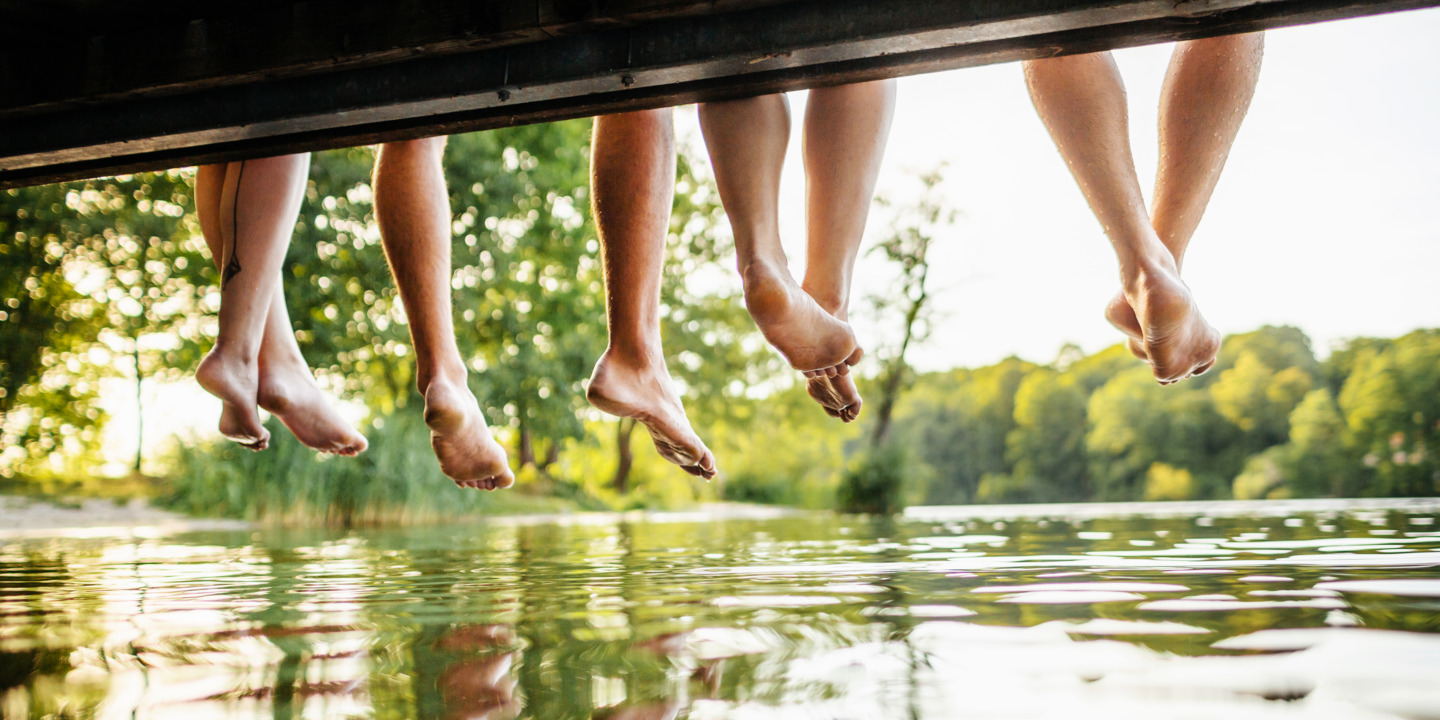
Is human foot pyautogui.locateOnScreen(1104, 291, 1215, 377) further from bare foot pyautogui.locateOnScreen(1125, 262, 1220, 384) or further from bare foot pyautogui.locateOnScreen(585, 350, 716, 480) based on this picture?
bare foot pyautogui.locateOnScreen(585, 350, 716, 480)

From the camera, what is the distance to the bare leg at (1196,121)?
5.24 feet

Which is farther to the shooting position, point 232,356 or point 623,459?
point 623,459

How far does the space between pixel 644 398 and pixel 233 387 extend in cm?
86

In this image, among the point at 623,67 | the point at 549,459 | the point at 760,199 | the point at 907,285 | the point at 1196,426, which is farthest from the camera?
the point at 1196,426

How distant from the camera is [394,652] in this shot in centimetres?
74

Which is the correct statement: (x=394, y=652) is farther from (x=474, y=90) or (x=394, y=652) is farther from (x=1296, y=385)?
(x=1296, y=385)

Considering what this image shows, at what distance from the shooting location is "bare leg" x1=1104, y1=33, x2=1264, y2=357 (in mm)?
1598

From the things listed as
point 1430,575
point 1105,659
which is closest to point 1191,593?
point 1430,575

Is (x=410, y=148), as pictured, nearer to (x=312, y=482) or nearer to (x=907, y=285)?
(x=312, y=482)

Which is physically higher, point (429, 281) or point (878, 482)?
point (429, 281)

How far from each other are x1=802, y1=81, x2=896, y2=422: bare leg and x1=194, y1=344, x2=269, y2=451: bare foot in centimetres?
111

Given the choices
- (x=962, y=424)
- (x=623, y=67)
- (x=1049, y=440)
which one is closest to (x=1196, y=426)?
(x=1049, y=440)

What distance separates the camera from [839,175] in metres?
1.69

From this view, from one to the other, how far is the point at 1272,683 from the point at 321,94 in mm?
1541
